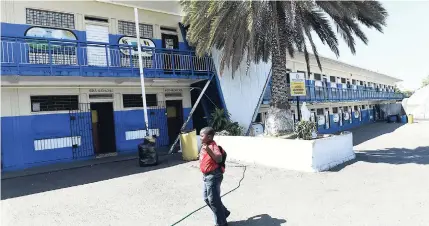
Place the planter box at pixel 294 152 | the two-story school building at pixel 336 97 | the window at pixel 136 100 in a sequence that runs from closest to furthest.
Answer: the planter box at pixel 294 152
the window at pixel 136 100
the two-story school building at pixel 336 97

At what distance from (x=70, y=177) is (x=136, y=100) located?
5.46 meters

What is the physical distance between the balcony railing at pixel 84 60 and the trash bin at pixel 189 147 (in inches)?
118

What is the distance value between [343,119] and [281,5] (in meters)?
20.7

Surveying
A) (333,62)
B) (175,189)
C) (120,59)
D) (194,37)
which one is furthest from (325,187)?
(333,62)

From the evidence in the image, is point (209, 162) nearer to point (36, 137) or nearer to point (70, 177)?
point (70, 177)

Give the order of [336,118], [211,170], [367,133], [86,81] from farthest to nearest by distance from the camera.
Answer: [336,118]
[367,133]
[86,81]
[211,170]

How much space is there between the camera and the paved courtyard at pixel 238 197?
5.21 metres

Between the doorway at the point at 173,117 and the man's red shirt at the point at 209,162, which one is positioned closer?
the man's red shirt at the point at 209,162

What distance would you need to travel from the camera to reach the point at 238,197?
21.4ft

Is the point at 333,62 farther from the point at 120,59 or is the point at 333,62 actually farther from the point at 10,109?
the point at 10,109

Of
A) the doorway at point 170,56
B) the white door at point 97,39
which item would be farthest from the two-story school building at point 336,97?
the white door at point 97,39

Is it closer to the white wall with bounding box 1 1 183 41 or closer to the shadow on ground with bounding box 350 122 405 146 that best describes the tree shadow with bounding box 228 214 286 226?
the white wall with bounding box 1 1 183 41

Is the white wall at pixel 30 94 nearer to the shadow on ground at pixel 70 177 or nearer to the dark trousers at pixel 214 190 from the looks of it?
the shadow on ground at pixel 70 177

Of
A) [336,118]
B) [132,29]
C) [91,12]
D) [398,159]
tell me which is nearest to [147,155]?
[132,29]
